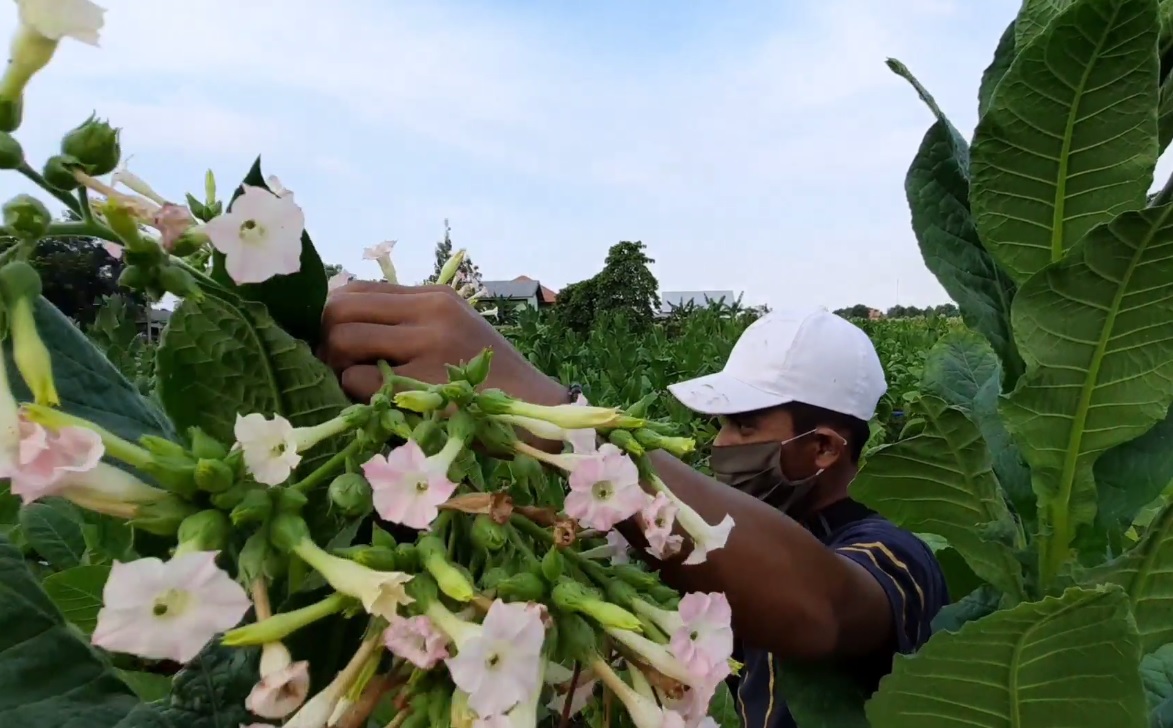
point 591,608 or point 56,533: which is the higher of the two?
point 591,608

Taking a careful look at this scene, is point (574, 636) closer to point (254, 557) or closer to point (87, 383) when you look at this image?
point (254, 557)

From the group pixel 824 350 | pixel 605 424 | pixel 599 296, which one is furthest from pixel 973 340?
pixel 599 296

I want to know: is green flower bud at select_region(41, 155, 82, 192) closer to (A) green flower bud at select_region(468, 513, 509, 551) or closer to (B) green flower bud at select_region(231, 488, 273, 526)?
(B) green flower bud at select_region(231, 488, 273, 526)

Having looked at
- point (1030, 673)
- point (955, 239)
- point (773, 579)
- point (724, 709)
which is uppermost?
point (955, 239)

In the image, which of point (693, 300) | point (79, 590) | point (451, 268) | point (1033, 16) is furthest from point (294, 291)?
point (693, 300)

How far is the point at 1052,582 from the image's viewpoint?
828mm

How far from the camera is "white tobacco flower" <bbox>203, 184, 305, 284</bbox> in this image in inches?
25.0

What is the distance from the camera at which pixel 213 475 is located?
0.61 m

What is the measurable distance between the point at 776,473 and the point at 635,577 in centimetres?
183

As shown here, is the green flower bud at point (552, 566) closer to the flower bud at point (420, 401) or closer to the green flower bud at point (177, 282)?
the flower bud at point (420, 401)

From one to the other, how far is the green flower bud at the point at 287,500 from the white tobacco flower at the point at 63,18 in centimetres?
31

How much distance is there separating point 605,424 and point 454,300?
0.24m

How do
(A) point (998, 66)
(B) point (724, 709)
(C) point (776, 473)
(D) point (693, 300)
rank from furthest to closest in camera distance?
1. (D) point (693, 300)
2. (C) point (776, 473)
3. (B) point (724, 709)
4. (A) point (998, 66)

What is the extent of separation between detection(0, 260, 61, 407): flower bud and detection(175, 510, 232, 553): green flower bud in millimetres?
109
